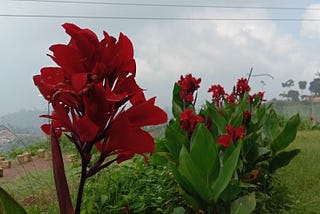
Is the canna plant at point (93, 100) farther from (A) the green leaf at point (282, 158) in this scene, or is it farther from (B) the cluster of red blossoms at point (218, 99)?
(A) the green leaf at point (282, 158)

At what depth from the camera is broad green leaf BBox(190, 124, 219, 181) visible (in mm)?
1573

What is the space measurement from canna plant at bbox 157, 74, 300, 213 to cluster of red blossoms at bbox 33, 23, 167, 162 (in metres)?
0.69

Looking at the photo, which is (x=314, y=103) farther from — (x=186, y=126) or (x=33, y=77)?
(x=33, y=77)

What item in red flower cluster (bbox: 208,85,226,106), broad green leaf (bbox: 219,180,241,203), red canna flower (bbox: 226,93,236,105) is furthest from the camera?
red canna flower (bbox: 226,93,236,105)

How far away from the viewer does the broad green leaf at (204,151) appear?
1.57m

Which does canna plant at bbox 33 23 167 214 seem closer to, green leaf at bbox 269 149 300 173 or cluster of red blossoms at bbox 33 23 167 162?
cluster of red blossoms at bbox 33 23 167 162

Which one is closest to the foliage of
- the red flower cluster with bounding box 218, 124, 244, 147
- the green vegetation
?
the green vegetation

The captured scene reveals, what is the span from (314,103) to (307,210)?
10932 mm

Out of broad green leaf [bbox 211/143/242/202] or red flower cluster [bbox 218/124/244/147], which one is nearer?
broad green leaf [bbox 211/143/242/202]

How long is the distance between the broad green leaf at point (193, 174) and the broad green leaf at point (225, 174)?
0.03 metres

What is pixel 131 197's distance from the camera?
6.59ft

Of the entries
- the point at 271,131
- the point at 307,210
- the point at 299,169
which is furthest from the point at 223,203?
the point at 299,169

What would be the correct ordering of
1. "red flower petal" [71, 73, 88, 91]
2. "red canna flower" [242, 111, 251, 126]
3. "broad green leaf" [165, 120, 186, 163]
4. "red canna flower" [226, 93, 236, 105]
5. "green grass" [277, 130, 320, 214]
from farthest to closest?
"red canna flower" [226, 93, 236, 105] → "green grass" [277, 130, 320, 214] → "red canna flower" [242, 111, 251, 126] → "broad green leaf" [165, 120, 186, 163] → "red flower petal" [71, 73, 88, 91]

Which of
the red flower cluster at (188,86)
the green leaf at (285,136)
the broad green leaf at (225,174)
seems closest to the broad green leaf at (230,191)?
the broad green leaf at (225,174)
